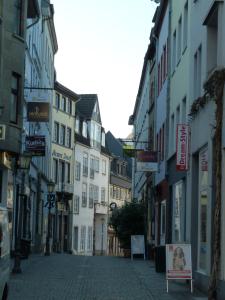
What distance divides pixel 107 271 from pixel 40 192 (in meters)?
24.5

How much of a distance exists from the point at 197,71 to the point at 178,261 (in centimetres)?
599

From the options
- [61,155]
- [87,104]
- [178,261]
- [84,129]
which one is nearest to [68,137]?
[61,155]

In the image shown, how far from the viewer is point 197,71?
2170cm

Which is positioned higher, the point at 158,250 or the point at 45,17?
the point at 45,17

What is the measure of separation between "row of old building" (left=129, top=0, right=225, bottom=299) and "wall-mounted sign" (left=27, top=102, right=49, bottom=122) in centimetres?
502

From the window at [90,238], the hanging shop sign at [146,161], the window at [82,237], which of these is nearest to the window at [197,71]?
the hanging shop sign at [146,161]

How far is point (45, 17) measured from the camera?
161ft

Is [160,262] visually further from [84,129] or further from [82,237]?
[84,129]

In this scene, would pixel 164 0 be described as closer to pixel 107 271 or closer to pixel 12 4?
pixel 12 4

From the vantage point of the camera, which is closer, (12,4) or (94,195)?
(12,4)

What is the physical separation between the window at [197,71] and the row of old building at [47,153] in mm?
6305

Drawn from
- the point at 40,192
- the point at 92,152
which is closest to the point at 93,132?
the point at 92,152

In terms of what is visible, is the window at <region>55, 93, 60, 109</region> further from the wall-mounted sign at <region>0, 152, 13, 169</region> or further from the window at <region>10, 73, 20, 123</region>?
the wall-mounted sign at <region>0, 152, 13, 169</region>

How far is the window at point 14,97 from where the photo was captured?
30.3 m
